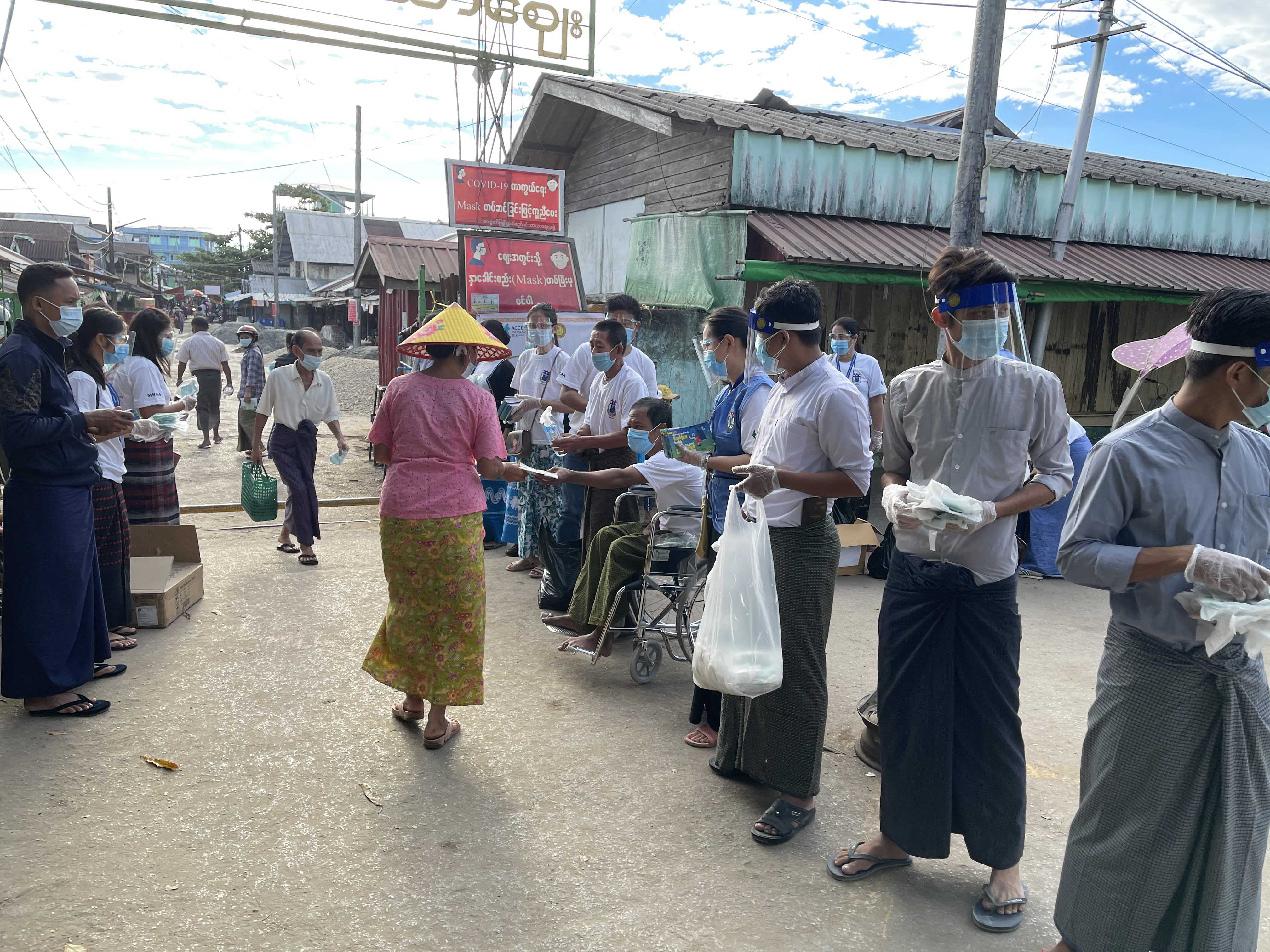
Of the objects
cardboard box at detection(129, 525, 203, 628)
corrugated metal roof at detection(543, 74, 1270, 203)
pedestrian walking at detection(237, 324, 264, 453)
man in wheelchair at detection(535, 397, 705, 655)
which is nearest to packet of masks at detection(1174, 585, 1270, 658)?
man in wheelchair at detection(535, 397, 705, 655)

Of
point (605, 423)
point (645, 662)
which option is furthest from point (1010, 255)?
point (645, 662)

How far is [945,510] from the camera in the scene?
2.30 m

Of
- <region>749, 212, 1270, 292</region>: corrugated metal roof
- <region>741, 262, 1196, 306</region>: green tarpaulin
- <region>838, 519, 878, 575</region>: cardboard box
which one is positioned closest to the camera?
<region>838, 519, 878, 575</region>: cardboard box

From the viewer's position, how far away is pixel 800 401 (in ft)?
9.59

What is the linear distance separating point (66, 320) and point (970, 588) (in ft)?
12.7

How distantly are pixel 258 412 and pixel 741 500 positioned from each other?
4.61 metres

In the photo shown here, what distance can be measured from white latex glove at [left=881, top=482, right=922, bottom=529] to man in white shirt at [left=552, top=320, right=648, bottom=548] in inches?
94.4

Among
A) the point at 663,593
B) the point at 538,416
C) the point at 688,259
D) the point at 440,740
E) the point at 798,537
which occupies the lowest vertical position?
the point at 440,740

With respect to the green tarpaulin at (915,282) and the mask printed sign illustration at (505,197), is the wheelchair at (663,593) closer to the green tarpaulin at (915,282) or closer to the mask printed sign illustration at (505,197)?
the green tarpaulin at (915,282)

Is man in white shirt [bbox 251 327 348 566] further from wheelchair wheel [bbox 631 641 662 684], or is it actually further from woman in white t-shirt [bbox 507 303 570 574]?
wheelchair wheel [bbox 631 641 662 684]

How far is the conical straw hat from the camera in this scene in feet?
11.3

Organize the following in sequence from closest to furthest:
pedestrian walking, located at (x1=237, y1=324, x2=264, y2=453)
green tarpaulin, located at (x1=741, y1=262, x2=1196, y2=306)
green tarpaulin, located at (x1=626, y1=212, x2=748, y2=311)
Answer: green tarpaulin, located at (x1=741, y1=262, x2=1196, y2=306)
green tarpaulin, located at (x1=626, y1=212, x2=748, y2=311)
pedestrian walking, located at (x1=237, y1=324, x2=264, y2=453)

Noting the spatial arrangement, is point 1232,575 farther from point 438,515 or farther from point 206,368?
point 206,368

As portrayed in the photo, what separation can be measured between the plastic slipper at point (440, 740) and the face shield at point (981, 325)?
8.51ft
